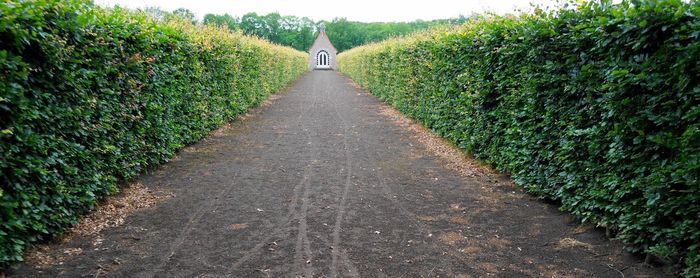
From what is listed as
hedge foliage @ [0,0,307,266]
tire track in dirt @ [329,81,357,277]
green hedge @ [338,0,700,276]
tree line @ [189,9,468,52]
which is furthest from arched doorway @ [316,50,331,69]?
green hedge @ [338,0,700,276]

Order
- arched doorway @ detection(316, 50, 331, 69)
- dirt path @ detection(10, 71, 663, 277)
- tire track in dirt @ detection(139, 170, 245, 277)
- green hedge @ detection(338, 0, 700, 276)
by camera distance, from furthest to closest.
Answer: arched doorway @ detection(316, 50, 331, 69) < dirt path @ detection(10, 71, 663, 277) < tire track in dirt @ detection(139, 170, 245, 277) < green hedge @ detection(338, 0, 700, 276)

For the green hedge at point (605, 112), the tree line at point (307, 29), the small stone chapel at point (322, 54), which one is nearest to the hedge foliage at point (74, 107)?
the green hedge at point (605, 112)

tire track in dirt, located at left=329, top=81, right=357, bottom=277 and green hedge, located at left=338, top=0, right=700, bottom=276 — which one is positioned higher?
green hedge, located at left=338, top=0, right=700, bottom=276

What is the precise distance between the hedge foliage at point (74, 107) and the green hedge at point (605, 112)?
17.7 feet

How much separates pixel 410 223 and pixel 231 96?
941 cm

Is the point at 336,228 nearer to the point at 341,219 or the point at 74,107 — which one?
the point at 341,219

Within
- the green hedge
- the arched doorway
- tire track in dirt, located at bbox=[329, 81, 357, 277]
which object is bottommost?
the arched doorway

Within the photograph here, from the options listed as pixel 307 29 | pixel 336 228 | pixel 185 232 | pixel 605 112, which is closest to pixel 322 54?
pixel 307 29

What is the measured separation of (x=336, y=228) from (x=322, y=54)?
75766mm

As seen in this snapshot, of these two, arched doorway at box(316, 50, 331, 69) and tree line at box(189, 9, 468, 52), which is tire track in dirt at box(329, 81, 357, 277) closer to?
arched doorway at box(316, 50, 331, 69)

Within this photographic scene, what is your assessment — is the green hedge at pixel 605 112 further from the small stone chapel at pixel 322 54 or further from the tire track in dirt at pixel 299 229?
the small stone chapel at pixel 322 54

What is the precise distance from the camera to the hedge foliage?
13.2ft

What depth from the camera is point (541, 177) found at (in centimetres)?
627

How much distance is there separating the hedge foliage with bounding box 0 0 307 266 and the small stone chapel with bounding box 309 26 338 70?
69096mm
